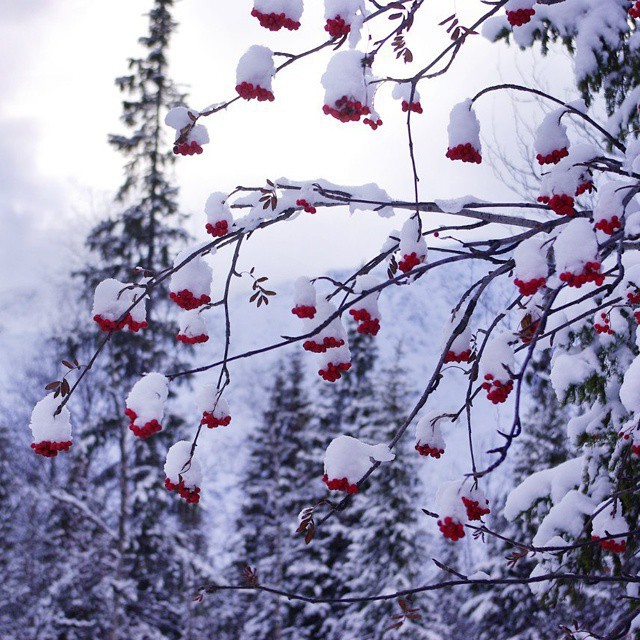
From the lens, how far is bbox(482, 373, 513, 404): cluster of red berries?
1.96 m

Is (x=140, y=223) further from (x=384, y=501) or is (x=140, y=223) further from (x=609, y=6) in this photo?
(x=609, y=6)

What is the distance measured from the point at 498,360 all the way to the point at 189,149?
4.08 feet

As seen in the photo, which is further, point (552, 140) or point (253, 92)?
point (552, 140)

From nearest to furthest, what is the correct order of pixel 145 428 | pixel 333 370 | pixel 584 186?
1. pixel 145 428
2. pixel 584 186
3. pixel 333 370

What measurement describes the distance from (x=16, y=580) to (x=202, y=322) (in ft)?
64.7

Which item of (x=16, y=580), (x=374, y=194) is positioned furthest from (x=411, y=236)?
(x=16, y=580)

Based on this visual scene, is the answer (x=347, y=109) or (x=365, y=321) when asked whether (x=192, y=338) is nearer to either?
(x=365, y=321)

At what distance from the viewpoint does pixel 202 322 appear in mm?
2490

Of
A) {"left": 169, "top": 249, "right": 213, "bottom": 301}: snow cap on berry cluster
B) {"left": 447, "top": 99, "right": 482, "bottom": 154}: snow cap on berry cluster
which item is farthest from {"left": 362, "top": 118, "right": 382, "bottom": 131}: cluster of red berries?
{"left": 169, "top": 249, "right": 213, "bottom": 301}: snow cap on berry cluster

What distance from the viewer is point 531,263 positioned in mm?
1954

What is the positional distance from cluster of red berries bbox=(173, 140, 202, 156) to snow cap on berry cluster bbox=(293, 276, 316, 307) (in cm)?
57

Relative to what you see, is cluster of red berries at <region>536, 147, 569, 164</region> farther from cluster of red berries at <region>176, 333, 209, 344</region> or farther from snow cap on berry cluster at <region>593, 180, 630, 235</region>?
cluster of red berries at <region>176, 333, 209, 344</region>

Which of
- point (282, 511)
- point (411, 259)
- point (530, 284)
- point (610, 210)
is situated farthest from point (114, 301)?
point (282, 511)

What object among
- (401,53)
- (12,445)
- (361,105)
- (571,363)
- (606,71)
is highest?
(12,445)
